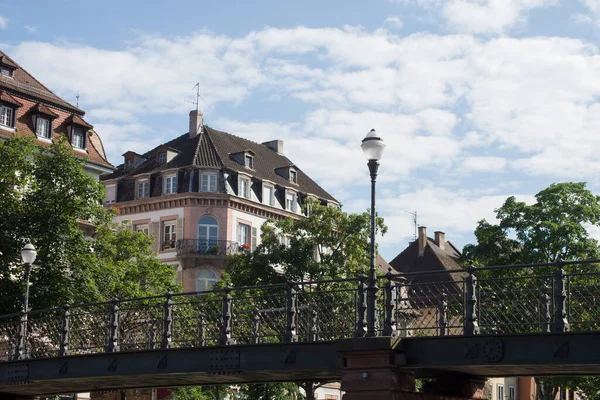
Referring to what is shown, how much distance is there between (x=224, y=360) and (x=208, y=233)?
1811 inches

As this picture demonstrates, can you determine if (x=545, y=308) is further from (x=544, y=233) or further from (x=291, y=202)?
(x=291, y=202)

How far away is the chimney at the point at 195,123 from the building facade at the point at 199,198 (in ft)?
0.22

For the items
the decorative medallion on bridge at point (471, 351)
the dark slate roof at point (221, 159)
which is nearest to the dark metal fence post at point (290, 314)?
the decorative medallion on bridge at point (471, 351)

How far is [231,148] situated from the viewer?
247 ft

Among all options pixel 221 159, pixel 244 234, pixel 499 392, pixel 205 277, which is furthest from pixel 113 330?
pixel 499 392

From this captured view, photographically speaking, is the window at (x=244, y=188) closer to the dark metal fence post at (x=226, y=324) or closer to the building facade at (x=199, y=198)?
the building facade at (x=199, y=198)

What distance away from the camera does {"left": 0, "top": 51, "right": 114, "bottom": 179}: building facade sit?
171ft

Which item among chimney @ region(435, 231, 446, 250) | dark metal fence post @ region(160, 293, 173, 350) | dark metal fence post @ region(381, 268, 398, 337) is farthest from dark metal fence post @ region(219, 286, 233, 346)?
chimney @ region(435, 231, 446, 250)

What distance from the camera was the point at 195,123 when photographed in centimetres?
7612

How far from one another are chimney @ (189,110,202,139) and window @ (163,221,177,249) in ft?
26.1

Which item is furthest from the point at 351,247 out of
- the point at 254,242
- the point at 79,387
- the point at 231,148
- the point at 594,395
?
the point at 79,387

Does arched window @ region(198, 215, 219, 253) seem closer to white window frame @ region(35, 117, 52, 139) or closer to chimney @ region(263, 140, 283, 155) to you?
chimney @ region(263, 140, 283, 155)

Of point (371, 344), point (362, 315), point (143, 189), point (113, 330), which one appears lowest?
point (371, 344)

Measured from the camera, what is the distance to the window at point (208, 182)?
231 ft
